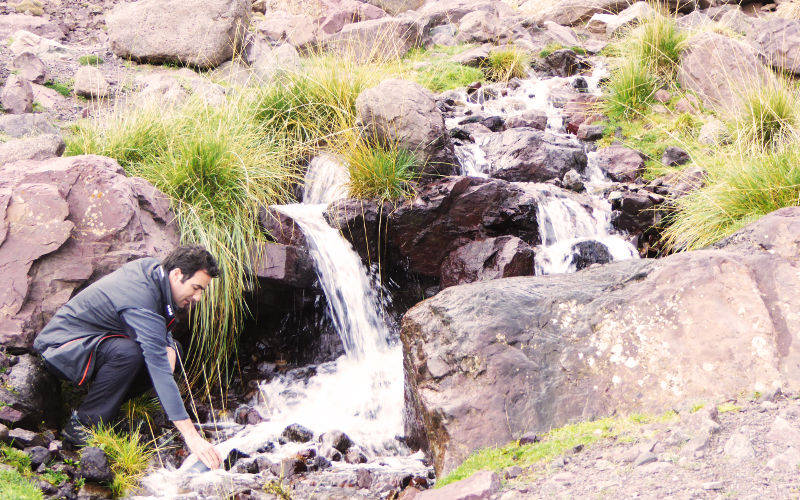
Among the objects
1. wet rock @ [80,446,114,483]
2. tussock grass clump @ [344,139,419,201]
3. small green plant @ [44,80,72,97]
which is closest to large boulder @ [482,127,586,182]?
tussock grass clump @ [344,139,419,201]

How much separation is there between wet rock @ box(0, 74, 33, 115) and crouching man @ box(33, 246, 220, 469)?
4.93 metres

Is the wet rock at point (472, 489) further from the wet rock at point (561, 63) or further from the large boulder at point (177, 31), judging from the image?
the wet rock at point (561, 63)

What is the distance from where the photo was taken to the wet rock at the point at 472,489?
2.90 meters

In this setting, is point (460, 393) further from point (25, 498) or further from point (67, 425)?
point (67, 425)

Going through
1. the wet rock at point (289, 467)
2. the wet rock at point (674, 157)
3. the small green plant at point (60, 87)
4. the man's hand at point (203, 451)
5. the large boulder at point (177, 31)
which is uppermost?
the large boulder at point (177, 31)

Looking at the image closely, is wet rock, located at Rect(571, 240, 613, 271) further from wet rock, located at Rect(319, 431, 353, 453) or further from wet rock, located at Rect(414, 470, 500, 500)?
wet rock, located at Rect(414, 470, 500, 500)

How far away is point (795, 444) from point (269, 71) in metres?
7.33

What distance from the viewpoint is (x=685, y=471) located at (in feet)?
8.79

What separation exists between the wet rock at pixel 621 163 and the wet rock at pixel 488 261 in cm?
277

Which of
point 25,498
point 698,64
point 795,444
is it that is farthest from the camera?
point 698,64

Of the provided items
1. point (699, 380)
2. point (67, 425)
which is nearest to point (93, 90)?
point (67, 425)

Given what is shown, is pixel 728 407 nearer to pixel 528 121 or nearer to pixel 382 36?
pixel 528 121

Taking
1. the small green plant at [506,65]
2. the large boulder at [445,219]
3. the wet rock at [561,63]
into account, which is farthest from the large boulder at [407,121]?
the wet rock at [561,63]

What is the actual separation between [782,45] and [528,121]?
170 inches
